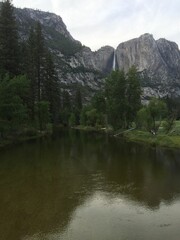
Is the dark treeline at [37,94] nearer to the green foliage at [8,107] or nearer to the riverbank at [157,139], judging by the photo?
the green foliage at [8,107]

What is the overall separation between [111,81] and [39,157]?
50.8 m

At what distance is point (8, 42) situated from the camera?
75.1 metres

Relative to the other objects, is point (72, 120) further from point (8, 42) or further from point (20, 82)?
point (20, 82)

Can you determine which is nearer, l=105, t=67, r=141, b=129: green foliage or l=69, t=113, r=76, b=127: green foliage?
l=105, t=67, r=141, b=129: green foliage

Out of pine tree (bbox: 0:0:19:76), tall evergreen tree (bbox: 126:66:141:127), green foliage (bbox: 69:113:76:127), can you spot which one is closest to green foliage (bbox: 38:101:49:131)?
pine tree (bbox: 0:0:19:76)

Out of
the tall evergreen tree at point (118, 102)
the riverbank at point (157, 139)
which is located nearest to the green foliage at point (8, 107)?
the riverbank at point (157, 139)

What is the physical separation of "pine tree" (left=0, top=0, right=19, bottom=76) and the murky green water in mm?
39601

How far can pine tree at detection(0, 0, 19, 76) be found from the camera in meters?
73.0

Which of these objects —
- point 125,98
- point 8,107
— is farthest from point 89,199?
point 125,98

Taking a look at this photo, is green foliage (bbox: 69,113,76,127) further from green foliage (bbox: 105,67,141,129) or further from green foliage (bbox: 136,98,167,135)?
green foliage (bbox: 136,98,167,135)

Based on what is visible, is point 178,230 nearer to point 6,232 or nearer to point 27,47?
point 6,232

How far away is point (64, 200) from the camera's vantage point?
2211cm

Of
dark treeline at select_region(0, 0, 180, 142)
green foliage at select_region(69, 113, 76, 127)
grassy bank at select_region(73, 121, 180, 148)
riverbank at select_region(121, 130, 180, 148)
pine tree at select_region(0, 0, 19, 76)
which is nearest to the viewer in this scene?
riverbank at select_region(121, 130, 180, 148)

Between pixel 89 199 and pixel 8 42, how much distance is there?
200ft
